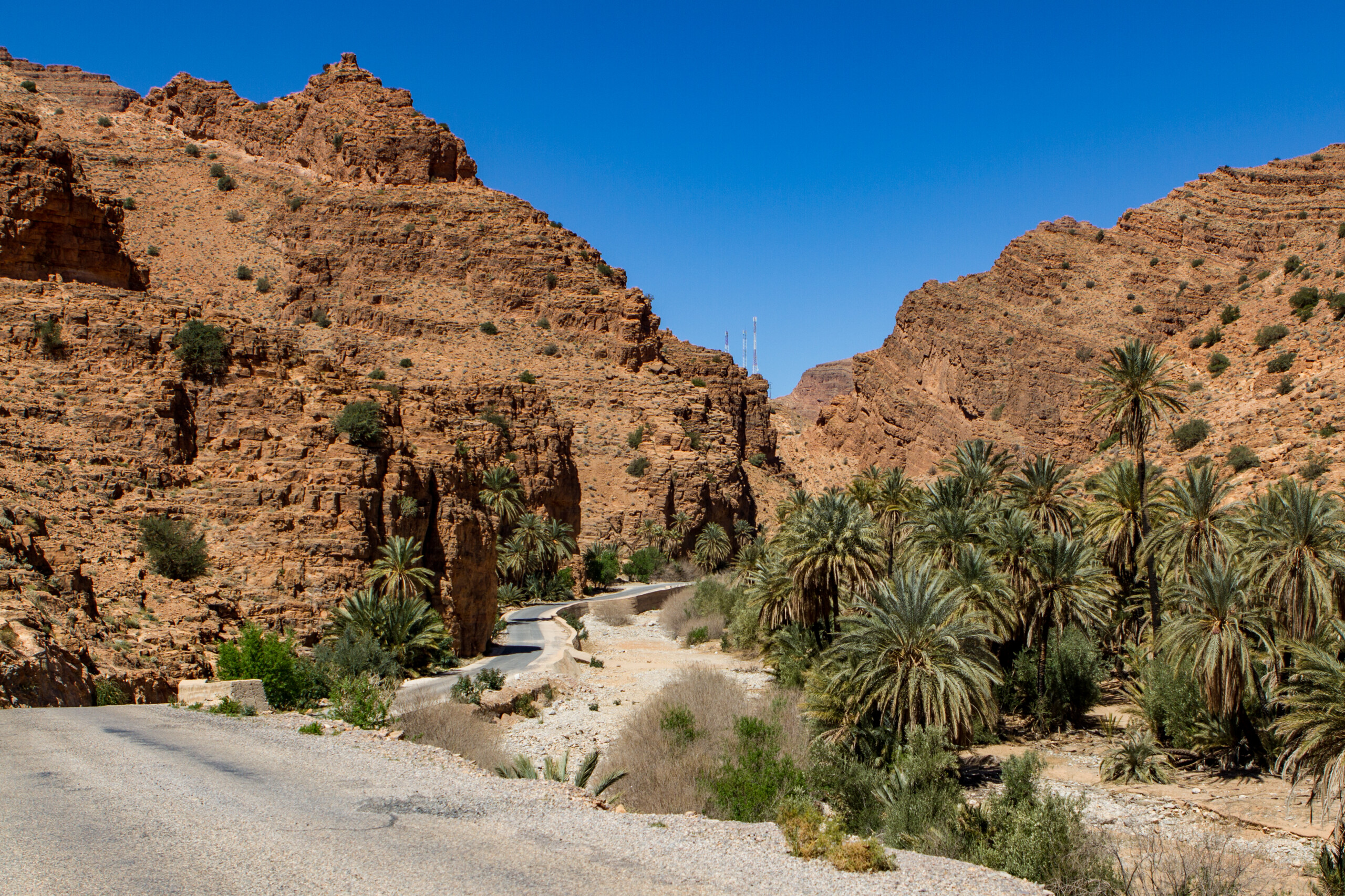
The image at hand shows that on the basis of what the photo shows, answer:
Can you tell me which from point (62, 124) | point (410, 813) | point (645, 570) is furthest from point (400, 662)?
point (62, 124)

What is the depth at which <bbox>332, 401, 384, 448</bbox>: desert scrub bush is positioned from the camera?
2411 cm

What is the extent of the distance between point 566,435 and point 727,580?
14.0 m

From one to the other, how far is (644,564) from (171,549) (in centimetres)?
4440

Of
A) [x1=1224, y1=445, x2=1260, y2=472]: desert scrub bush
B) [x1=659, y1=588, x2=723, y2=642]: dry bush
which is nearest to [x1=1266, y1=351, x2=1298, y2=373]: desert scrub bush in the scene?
[x1=1224, y1=445, x2=1260, y2=472]: desert scrub bush

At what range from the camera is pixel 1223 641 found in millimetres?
19312

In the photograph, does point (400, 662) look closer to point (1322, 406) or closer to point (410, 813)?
point (410, 813)

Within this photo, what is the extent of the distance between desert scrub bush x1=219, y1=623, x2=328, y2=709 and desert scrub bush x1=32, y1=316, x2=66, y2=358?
9.83 m

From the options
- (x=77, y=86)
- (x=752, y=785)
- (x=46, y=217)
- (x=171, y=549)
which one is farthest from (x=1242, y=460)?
(x=77, y=86)

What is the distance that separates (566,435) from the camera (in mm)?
57375

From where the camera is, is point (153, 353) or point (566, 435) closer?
point (153, 353)

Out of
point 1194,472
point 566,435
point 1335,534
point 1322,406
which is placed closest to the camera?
point 1335,534

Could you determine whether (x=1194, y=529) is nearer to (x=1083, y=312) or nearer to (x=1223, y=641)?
(x=1223, y=641)

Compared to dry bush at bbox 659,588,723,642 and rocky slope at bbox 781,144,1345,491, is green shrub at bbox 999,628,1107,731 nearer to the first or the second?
dry bush at bbox 659,588,723,642

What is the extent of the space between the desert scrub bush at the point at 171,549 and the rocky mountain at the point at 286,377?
0.91 feet
